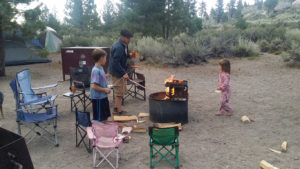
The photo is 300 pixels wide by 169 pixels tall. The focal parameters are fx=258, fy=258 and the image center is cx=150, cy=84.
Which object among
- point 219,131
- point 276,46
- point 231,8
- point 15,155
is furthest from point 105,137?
point 231,8

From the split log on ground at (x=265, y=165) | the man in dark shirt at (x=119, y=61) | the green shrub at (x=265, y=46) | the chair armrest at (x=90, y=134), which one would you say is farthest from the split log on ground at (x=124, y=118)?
the green shrub at (x=265, y=46)

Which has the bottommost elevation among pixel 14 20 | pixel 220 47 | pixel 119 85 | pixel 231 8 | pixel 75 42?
pixel 119 85

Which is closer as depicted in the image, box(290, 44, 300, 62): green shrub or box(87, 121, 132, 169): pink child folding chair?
box(87, 121, 132, 169): pink child folding chair

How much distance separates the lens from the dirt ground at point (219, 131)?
3523mm

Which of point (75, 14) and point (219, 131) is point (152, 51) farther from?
point (75, 14)

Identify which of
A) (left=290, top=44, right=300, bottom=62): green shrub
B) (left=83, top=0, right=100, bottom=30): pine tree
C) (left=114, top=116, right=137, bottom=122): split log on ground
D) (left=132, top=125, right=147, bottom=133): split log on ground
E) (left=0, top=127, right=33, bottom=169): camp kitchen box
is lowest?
(left=132, top=125, right=147, bottom=133): split log on ground

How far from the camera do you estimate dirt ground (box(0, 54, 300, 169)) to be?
11.6ft

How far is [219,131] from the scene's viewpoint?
14.9 ft

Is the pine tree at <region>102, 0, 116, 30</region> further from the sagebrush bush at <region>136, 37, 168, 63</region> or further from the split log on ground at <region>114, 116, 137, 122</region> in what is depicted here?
the split log on ground at <region>114, 116, 137, 122</region>

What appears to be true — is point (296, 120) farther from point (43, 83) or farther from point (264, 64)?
point (43, 83)

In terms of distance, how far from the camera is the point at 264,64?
34.9ft

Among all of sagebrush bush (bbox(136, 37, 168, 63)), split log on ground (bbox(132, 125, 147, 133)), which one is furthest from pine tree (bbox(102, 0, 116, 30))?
split log on ground (bbox(132, 125, 147, 133))

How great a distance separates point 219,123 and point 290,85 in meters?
3.77

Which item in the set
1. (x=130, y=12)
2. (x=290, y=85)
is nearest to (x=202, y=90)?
(x=290, y=85)
